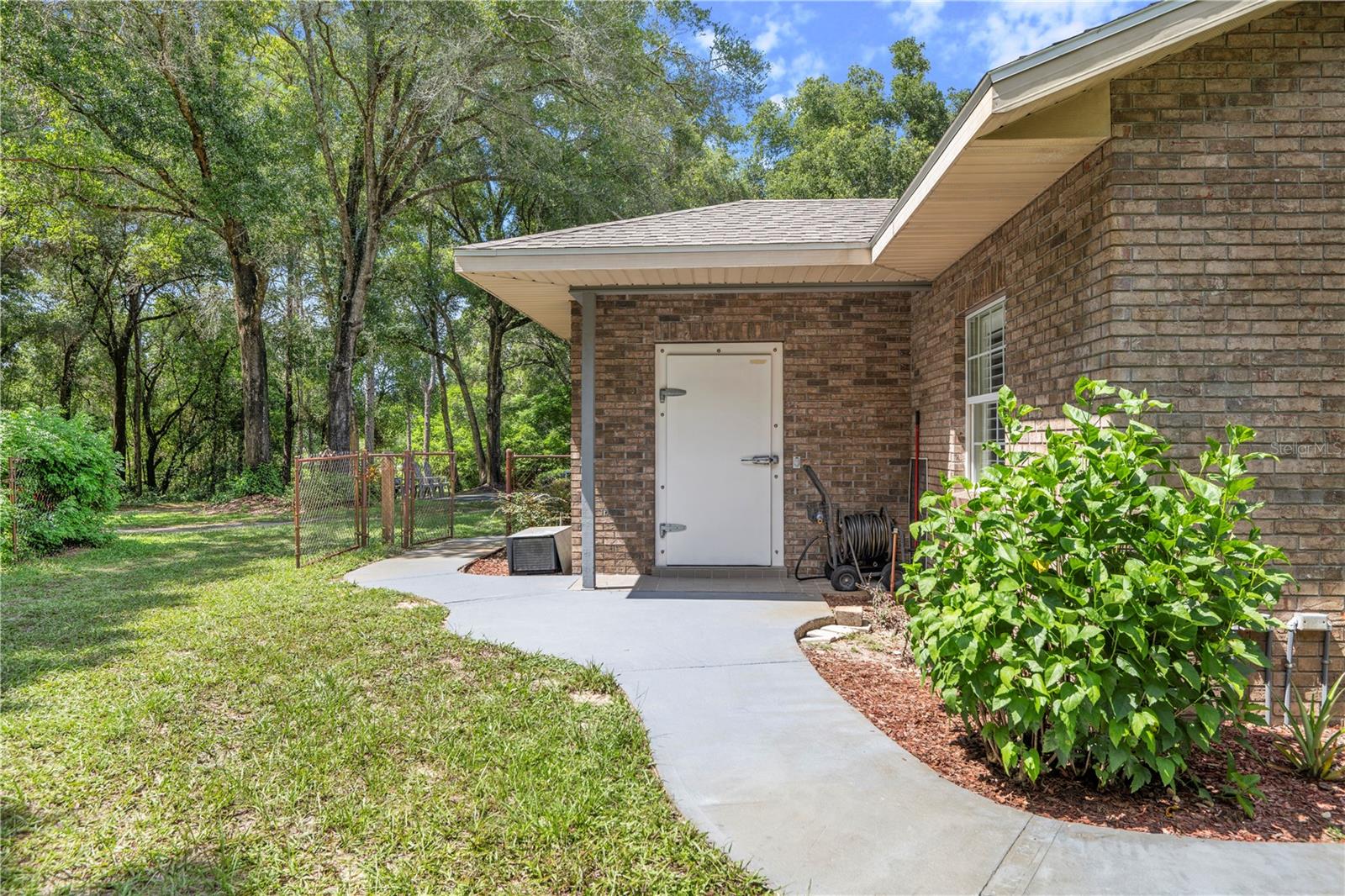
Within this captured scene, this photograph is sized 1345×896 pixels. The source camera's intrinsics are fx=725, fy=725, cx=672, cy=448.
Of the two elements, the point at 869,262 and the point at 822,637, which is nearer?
the point at 822,637

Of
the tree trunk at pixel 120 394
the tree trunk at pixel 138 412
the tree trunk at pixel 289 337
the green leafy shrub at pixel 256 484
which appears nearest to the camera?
the green leafy shrub at pixel 256 484

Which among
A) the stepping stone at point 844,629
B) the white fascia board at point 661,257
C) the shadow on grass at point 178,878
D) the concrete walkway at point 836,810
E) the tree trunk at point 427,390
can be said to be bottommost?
the shadow on grass at point 178,878

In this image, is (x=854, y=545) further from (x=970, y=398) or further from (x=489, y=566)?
(x=489, y=566)

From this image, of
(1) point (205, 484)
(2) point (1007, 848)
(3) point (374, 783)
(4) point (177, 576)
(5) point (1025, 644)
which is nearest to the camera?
(2) point (1007, 848)

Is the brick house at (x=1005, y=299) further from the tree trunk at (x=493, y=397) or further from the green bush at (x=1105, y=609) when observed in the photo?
the tree trunk at (x=493, y=397)

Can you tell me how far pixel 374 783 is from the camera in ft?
9.19

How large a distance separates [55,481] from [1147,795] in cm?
1086

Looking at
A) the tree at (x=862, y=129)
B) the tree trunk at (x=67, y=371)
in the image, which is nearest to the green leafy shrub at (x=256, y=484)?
the tree trunk at (x=67, y=371)

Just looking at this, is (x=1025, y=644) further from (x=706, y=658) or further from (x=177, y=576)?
(x=177, y=576)

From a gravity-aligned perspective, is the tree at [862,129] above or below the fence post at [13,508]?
above

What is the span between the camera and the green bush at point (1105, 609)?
2482mm

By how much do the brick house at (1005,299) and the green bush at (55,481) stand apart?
239 inches

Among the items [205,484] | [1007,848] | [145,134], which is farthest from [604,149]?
[1007,848]

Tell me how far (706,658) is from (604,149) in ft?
44.4
